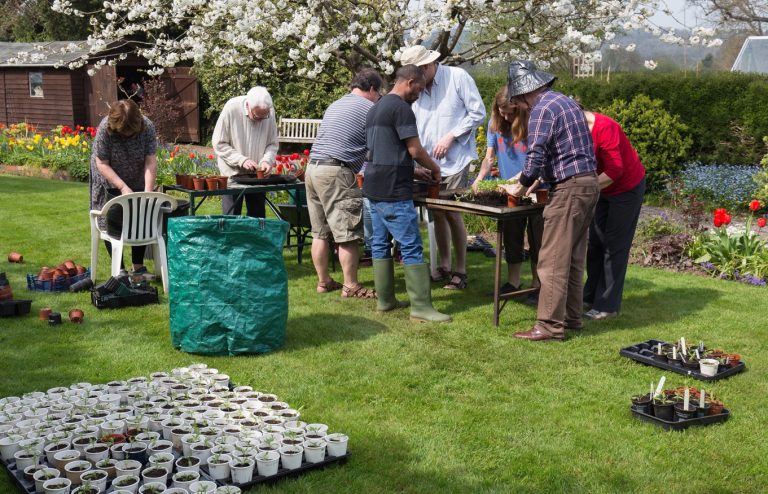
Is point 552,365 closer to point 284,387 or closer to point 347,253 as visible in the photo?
point 284,387

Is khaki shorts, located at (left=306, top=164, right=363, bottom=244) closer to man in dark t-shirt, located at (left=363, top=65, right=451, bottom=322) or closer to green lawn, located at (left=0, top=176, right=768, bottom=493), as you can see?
man in dark t-shirt, located at (left=363, top=65, right=451, bottom=322)

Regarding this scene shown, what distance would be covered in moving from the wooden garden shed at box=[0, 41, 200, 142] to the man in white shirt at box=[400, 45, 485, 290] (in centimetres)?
1703

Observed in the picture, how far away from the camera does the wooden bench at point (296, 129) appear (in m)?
18.8

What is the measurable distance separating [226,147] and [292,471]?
14.6 feet

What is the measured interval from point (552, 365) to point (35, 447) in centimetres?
301

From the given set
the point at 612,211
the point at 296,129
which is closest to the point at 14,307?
the point at 612,211

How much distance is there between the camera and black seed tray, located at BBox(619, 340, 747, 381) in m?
4.87

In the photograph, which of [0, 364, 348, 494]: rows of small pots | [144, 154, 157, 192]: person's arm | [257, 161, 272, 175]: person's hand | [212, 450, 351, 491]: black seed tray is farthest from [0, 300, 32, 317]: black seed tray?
[212, 450, 351, 491]: black seed tray

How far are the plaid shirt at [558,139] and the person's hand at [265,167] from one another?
2.77 m

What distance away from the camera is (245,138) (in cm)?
752

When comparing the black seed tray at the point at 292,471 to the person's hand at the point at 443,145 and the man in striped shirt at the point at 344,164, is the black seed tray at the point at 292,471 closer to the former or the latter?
the man in striped shirt at the point at 344,164

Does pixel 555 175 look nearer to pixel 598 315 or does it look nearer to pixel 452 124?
pixel 598 315

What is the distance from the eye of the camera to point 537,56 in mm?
10031

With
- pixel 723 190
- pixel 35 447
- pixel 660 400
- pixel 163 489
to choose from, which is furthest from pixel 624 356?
pixel 723 190
